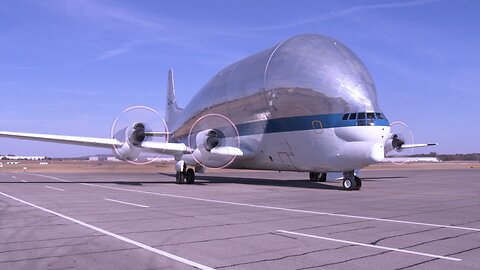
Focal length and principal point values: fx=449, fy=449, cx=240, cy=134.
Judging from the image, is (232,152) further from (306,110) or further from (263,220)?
(263,220)

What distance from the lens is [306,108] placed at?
69.5 feet

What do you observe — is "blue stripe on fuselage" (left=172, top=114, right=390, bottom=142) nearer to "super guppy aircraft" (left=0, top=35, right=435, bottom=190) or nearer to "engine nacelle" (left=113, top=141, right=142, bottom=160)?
"super guppy aircraft" (left=0, top=35, right=435, bottom=190)

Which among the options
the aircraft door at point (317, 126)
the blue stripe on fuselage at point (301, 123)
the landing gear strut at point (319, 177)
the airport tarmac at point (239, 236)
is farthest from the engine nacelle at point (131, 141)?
the landing gear strut at point (319, 177)

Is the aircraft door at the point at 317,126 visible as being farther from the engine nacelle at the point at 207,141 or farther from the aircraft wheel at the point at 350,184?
the engine nacelle at the point at 207,141

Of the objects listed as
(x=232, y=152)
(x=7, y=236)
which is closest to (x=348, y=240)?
(x=7, y=236)

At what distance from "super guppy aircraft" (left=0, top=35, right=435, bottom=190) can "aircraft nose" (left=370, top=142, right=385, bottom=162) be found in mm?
42

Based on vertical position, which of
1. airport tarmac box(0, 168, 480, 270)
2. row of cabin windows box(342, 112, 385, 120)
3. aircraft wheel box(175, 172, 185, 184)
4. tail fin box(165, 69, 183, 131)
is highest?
tail fin box(165, 69, 183, 131)

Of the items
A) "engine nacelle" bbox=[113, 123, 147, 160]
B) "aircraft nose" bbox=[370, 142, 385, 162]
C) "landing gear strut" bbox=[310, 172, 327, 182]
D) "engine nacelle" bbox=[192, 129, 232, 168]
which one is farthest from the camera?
"landing gear strut" bbox=[310, 172, 327, 182]

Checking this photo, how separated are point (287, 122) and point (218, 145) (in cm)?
540

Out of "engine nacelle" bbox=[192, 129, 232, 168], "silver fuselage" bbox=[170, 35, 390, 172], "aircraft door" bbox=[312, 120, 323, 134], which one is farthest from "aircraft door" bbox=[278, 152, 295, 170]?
"engine nacelle" bbox=[192, 129, 232, 168]

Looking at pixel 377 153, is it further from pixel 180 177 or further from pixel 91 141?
pixel 91 141

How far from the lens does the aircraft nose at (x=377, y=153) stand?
19078mm

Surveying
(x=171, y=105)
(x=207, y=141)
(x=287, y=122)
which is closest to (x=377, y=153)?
(x=287, y=122)

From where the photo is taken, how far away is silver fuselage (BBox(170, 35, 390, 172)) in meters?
19.8
